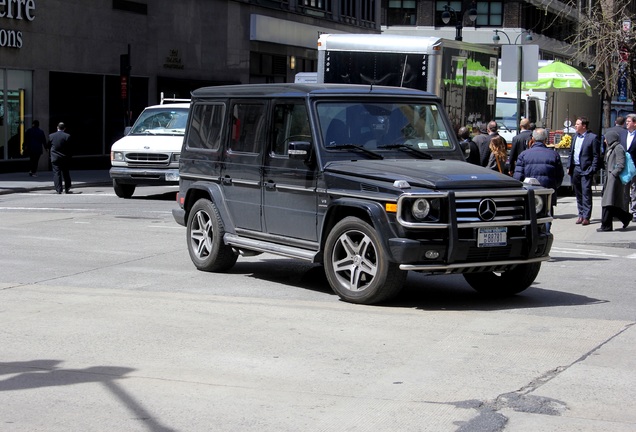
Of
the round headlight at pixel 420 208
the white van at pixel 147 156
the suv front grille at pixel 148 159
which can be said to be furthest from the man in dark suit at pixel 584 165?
the round headlight at pixel 420 208

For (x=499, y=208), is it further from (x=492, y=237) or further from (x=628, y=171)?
(x=628, y=171)

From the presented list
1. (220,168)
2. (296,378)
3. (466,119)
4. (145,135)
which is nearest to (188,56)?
(145,135)

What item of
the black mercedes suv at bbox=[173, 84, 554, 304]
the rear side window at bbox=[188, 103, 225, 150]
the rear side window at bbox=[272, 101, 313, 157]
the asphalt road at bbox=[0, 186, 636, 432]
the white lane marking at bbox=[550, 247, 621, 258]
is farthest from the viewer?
the white lane marking at bbox=[550, 247, 621, 258]

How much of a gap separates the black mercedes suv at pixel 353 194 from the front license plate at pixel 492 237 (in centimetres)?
1

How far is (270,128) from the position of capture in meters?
11.6

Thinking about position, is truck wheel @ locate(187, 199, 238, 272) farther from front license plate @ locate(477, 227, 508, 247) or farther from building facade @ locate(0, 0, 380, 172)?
building facade @ locate(0, 0, 380, 172)

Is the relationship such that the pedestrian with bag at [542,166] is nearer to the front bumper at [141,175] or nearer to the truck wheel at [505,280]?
the truck wheel at [505,280]

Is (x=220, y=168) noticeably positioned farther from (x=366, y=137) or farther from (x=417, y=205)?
(x=417, y=205)

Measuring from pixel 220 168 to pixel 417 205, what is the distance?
331 centimetres

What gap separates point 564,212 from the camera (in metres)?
22.2

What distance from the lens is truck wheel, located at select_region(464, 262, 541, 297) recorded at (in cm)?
1084

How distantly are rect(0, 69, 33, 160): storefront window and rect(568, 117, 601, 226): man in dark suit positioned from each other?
62.8 feet

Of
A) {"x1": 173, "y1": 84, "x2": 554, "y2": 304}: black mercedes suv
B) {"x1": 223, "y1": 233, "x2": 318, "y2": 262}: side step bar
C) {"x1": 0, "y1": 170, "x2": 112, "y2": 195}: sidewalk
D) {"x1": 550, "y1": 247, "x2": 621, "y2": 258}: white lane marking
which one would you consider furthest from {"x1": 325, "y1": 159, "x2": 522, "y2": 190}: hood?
{"x1": 0, "y1": 170, "x2": 112, "y2": 195}: sidewalk

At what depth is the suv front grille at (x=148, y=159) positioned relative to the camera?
78.7 feet
